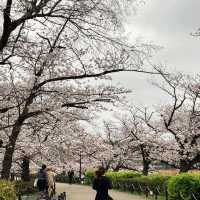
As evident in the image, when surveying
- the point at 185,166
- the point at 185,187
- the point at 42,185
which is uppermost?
the point at 185,166

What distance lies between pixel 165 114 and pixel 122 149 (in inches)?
551

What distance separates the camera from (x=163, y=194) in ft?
102

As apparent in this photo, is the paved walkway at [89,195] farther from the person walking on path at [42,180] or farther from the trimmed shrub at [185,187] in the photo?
the trimmed shrub at [185,187]

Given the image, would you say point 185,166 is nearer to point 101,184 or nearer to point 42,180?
point 42,180

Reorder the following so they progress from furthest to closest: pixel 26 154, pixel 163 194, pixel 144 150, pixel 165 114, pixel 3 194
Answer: pixel 144 150 < pixel 165 114 < pixel 26 154 < pixel 163 194 < pixel 3 194

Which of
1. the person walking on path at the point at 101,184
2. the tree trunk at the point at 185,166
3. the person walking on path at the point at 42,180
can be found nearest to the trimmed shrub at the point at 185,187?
the person walking on path at the point at 42,180

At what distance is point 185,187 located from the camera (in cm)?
2175

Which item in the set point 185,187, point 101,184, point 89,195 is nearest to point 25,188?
point 89,195

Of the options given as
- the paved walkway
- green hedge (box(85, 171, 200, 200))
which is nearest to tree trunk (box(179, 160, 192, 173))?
green hedge (box(85, 171, 200, 200))

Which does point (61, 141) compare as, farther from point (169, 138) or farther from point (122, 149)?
point (122, 149)

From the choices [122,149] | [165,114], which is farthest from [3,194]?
[122,149]

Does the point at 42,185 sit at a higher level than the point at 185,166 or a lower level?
lower

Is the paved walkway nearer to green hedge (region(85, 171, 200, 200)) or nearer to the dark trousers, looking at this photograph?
green hedge (region(85, 171, 200, 200))

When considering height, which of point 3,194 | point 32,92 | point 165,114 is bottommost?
point 3,194
